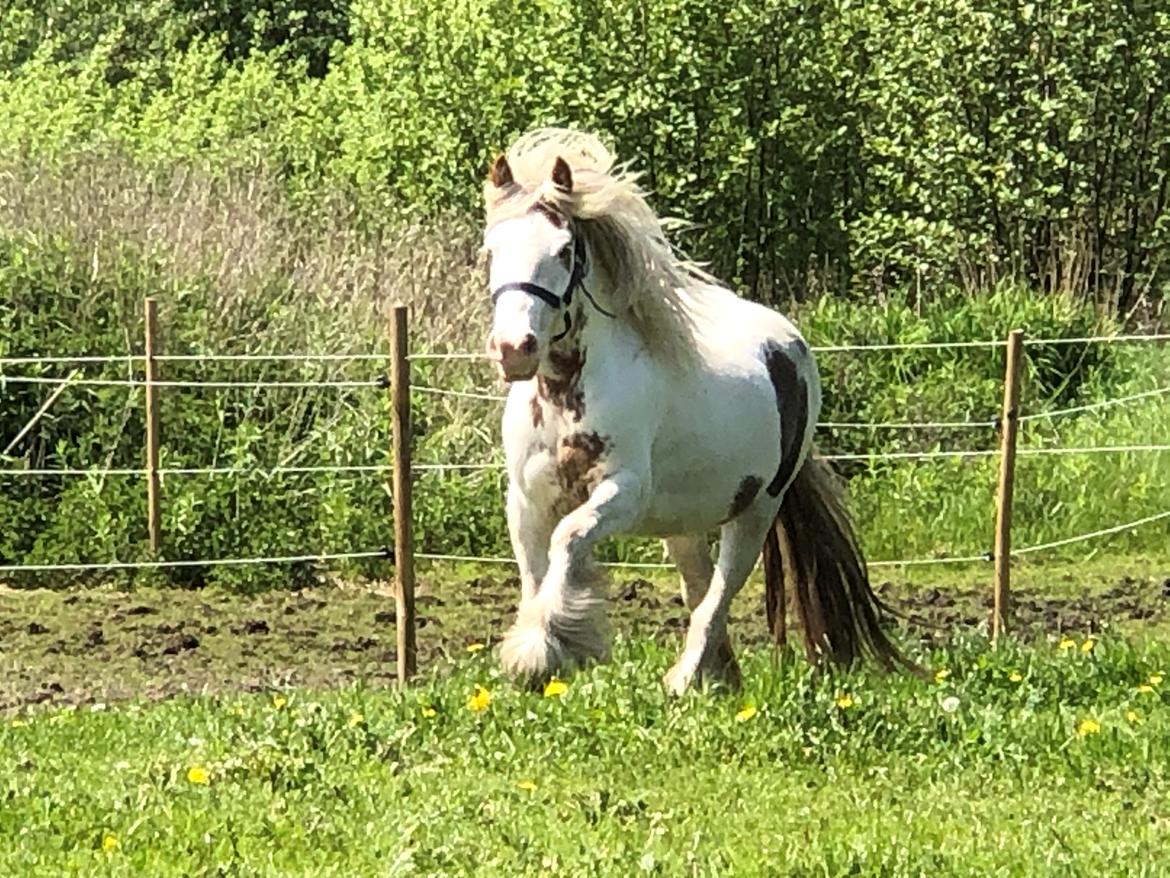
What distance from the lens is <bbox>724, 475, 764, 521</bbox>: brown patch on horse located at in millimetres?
7523

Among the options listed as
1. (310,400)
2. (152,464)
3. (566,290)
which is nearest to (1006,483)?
(566,290)

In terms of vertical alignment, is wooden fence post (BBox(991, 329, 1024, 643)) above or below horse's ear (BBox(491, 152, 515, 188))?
below

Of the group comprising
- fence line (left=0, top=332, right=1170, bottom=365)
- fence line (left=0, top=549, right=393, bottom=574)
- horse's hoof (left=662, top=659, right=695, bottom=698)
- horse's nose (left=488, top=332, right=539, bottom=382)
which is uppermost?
horse's nose (left=488, top=332, right=539, bottom=382)

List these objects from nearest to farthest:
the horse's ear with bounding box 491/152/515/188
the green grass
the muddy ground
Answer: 1. the green grass
2. the horse's ear with bounding box 491/152/515/188
3. the muddy ground

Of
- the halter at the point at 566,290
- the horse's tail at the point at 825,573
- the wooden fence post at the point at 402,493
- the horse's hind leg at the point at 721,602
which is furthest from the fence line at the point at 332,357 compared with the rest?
the halter at the point at 566,290

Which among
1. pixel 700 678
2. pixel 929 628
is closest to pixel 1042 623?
pixel 929 628

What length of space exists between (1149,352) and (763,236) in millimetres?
4541

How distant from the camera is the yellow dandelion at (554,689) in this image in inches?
257

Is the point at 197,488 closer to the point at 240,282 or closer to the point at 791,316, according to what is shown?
the point at 240,282

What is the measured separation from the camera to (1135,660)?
8.30m

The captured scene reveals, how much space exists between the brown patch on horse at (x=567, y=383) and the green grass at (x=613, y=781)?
87 centimetres

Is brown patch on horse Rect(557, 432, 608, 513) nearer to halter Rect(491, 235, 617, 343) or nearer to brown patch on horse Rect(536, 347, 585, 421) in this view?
brown patch on horse Rect(536, 347, 585, 421)

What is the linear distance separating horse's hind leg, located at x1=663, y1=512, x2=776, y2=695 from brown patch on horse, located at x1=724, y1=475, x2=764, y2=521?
0.30 ft

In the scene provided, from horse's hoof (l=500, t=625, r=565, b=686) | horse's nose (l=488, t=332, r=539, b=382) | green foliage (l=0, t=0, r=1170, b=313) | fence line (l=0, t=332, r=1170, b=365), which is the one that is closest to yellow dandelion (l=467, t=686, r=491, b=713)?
horse's hoof (l=500, t=625, r=565, b=686)
